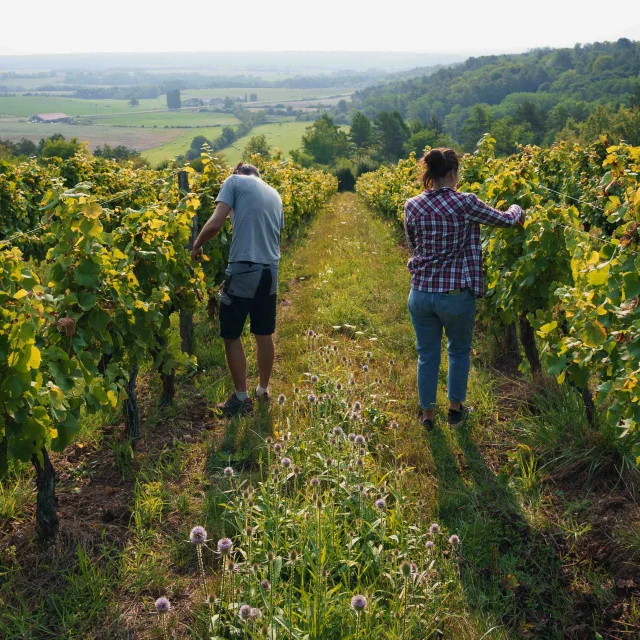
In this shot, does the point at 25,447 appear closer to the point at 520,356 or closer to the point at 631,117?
the point at 520,356

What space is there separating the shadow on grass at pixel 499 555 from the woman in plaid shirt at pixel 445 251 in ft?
3.01

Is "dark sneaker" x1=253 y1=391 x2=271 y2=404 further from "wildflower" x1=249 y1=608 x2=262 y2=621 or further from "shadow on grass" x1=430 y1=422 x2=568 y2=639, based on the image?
"wildflower" x1=249 y1=608 x2=262 y2=621

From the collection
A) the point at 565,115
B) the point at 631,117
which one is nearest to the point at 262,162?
the point at 631,117

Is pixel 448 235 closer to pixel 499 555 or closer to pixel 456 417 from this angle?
pixel 456 417

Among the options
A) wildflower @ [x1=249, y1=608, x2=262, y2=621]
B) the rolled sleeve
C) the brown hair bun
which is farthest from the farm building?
wildflower @ [x1=249, y1=608, x2=262, y2=621]

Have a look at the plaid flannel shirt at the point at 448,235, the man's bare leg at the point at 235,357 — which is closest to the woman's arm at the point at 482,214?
the plaid flannel shirt at the point at 448,235

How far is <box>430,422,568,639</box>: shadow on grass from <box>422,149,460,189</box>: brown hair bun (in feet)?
6.41

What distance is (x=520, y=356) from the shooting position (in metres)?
5.91

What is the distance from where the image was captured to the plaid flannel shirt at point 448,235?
399 centimetres

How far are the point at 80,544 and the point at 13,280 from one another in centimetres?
147

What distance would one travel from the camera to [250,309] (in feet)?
15.9

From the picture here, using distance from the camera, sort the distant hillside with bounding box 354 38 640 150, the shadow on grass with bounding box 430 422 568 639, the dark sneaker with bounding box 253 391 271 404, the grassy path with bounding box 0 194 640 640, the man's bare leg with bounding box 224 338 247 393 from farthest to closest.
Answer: the distant hillside with bounding box 354 38 640 150 < the dark sneaker with bounding box 253 391 271 404 < the man's bare leg with bounding box 224 338 247 393 < the shadow on grass with bounding box 430 422 568 639 < the grassy path with bounding box 0 194 640 640

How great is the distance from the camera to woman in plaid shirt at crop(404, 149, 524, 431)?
3.99m

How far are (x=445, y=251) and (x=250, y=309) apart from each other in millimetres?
1664
